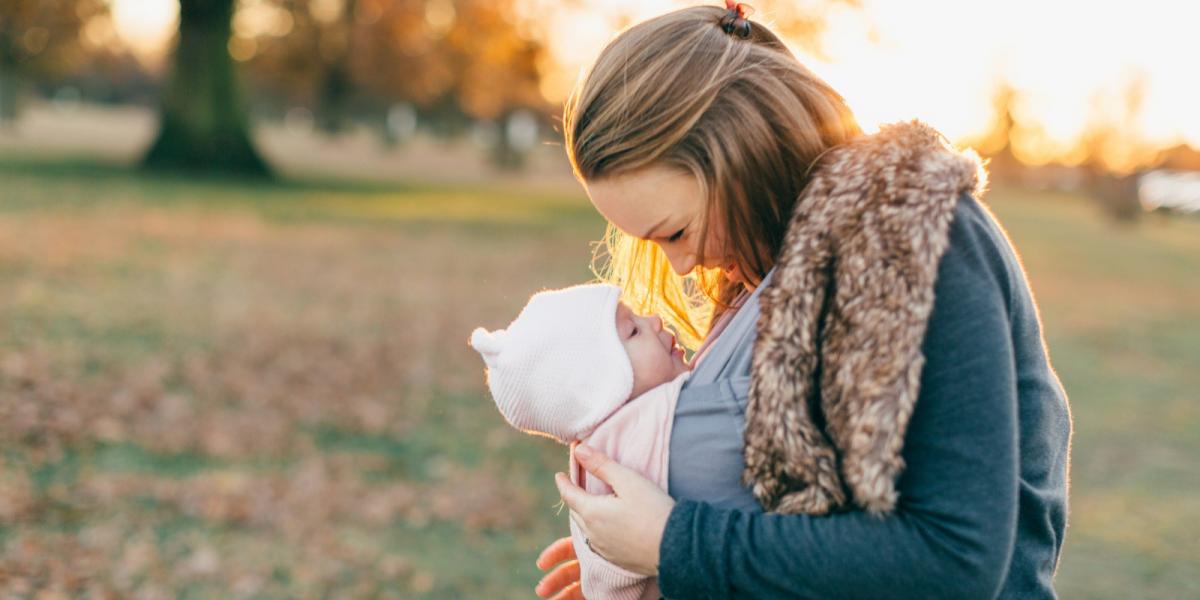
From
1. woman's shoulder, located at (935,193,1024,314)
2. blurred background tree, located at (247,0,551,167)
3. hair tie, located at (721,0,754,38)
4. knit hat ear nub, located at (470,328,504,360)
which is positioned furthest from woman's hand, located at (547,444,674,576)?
blurred background tree, located at (247,0,551,167)

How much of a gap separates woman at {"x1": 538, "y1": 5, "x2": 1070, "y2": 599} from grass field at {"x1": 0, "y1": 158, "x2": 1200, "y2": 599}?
11.8 ft

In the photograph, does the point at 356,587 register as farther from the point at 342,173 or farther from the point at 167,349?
the point at 342,173

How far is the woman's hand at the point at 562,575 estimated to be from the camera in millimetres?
2170

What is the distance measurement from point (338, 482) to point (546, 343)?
4.55 metres

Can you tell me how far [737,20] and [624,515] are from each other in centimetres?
84

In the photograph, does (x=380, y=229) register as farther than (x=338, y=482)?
Yes

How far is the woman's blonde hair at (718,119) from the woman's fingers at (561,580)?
0.76 meters

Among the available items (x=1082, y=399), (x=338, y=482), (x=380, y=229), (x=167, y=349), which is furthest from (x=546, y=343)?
(x=380, y=229)

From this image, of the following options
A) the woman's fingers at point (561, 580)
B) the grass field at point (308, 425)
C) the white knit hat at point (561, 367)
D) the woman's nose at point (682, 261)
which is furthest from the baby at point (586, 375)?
the grass field at point (308, 425)

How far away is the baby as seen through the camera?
1835 millimetres

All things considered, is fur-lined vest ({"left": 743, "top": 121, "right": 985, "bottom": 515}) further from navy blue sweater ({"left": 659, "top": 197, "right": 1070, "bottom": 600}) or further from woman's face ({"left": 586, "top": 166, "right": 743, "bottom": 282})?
woman's face ({"left": 586, "top": 166, "right": 743, "bottom": 282})

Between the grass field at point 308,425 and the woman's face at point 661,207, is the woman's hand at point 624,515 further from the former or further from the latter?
the grass field at point 308,425

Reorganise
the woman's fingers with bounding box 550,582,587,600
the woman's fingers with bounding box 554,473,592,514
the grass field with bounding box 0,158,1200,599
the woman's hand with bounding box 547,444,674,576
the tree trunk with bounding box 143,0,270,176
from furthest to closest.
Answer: the tree trunk with bounding box 143,0,270,176, the grass field with bounding box 0,158,1200,599, the woman's fingers with bounding box 550,582,587,600, the woman's fingers with bounding box 554,473,592,514, the woman's hand with bounding box 547,444,674,576

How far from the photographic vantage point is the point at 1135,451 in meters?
7.98
